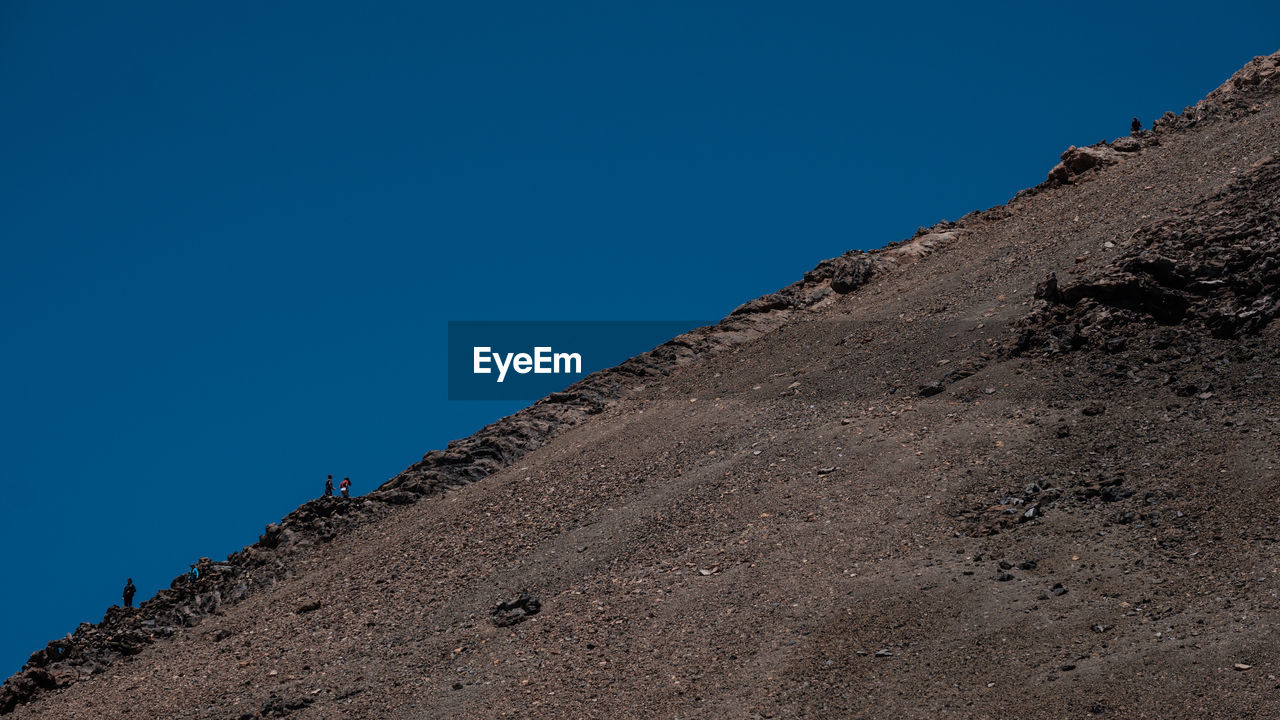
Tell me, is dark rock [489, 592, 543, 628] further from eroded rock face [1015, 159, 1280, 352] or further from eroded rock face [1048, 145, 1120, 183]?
eroded rock face [1048, 145, 1120, 183]

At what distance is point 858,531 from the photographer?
83.3ft

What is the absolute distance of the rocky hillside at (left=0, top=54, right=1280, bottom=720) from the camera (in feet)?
69.0

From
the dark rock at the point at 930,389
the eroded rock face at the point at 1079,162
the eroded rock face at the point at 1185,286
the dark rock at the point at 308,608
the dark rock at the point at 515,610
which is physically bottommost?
the dark rock at the point at 515,610

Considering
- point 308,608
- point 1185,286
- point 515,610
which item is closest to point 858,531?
point 515,610

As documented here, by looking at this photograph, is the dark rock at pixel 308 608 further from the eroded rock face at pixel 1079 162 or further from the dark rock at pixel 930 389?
the eroded rock face at pixel 1079 162

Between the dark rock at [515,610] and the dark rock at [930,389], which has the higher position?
the dark rock at [930,389]

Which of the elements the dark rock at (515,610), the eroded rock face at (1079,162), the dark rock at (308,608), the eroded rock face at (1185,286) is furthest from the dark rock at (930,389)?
the eroded rock face at (1079,162)

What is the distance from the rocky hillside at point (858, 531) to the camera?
21031mm

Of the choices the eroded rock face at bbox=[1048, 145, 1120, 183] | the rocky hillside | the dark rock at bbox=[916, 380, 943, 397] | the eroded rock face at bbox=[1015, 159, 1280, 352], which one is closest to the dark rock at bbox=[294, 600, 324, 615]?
the rocky hillside

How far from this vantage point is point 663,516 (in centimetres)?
2847

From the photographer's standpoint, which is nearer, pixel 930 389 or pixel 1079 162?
pixel 930 389

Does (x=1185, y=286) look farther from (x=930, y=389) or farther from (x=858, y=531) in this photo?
(x=858, y=531)

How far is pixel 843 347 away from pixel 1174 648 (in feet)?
52.5

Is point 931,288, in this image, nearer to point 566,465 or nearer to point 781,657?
point 566,465
